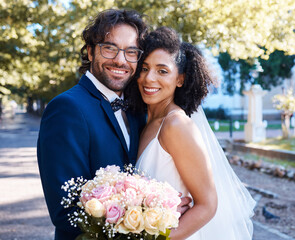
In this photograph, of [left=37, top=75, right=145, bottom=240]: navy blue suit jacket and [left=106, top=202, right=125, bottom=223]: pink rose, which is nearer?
[left=106, top=202, right=125, bottom=223]: pink rose

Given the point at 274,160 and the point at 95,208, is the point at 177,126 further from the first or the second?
the point at 274,160

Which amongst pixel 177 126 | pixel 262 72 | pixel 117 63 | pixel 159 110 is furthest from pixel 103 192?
pixel 262 72

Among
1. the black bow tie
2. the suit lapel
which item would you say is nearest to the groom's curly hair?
the suit lapel

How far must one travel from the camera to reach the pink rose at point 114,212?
1.72 meters

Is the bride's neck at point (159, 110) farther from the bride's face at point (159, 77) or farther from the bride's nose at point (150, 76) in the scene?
the bride's nose at point (150, 76)

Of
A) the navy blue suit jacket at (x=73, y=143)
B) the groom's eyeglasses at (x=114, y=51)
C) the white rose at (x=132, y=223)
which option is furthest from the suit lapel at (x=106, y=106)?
the white rose at (x=132, y=223)

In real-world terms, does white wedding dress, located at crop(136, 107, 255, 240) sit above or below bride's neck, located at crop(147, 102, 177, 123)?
below

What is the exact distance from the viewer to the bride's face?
2.81 m

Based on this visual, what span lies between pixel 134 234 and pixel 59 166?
63cm

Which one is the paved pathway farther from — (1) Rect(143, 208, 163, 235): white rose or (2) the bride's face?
(1) Rect(143, 208, 163, 235): white rose

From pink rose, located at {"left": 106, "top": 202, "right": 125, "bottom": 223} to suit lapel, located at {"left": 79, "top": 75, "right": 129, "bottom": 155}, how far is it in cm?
81

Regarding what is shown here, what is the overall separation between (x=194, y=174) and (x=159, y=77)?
34.7 inches

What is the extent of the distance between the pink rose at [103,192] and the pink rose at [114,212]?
0.16 ft

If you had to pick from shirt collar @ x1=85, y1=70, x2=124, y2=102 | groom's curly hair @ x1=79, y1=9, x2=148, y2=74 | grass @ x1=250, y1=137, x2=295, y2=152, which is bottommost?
grass @ x1=250, y1=137, x2=295, y2=152
